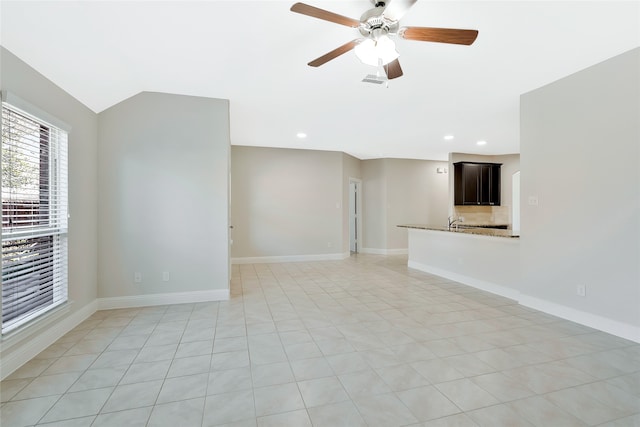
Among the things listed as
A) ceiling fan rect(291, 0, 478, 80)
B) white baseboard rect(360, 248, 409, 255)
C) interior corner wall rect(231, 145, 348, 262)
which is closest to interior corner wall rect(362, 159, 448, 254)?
white baseboard rect(360, 248, 409, 255)

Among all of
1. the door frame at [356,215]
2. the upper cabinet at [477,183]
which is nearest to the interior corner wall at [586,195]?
the upper cabinet at [477,183]

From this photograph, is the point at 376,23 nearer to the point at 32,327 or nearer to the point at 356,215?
the point at 32,327

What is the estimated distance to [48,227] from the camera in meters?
2.64

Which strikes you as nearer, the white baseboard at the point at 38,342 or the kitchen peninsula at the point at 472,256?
the white baseboard at the point at 38,342

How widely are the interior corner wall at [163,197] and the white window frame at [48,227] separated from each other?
63 cm

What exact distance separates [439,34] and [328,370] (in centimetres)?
240

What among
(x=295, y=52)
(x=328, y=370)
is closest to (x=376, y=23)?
(x=295, y=52)

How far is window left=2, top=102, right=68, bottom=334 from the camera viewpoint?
216 centimetres

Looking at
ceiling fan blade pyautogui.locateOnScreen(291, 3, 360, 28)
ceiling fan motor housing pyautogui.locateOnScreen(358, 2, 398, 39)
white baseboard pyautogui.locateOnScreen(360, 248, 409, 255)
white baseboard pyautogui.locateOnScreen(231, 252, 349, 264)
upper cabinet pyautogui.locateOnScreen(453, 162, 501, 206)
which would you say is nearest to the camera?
ceiling fan blade pyautogui.locateOnScreen(291, 3, 360, 28)

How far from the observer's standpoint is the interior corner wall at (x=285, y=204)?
645cm

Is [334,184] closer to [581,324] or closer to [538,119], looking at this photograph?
[538,119]

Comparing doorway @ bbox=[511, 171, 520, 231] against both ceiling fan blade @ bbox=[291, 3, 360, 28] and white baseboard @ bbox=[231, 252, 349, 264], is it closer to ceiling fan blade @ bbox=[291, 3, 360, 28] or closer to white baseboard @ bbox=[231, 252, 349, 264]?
white baseboard @ bbox=[231, 252, 349, 264]

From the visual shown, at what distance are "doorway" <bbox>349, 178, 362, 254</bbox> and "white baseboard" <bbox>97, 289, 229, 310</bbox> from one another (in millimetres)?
4812

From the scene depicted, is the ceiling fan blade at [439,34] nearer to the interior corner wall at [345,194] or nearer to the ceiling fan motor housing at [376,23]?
the ceiling fan motor housing at [376,23]
